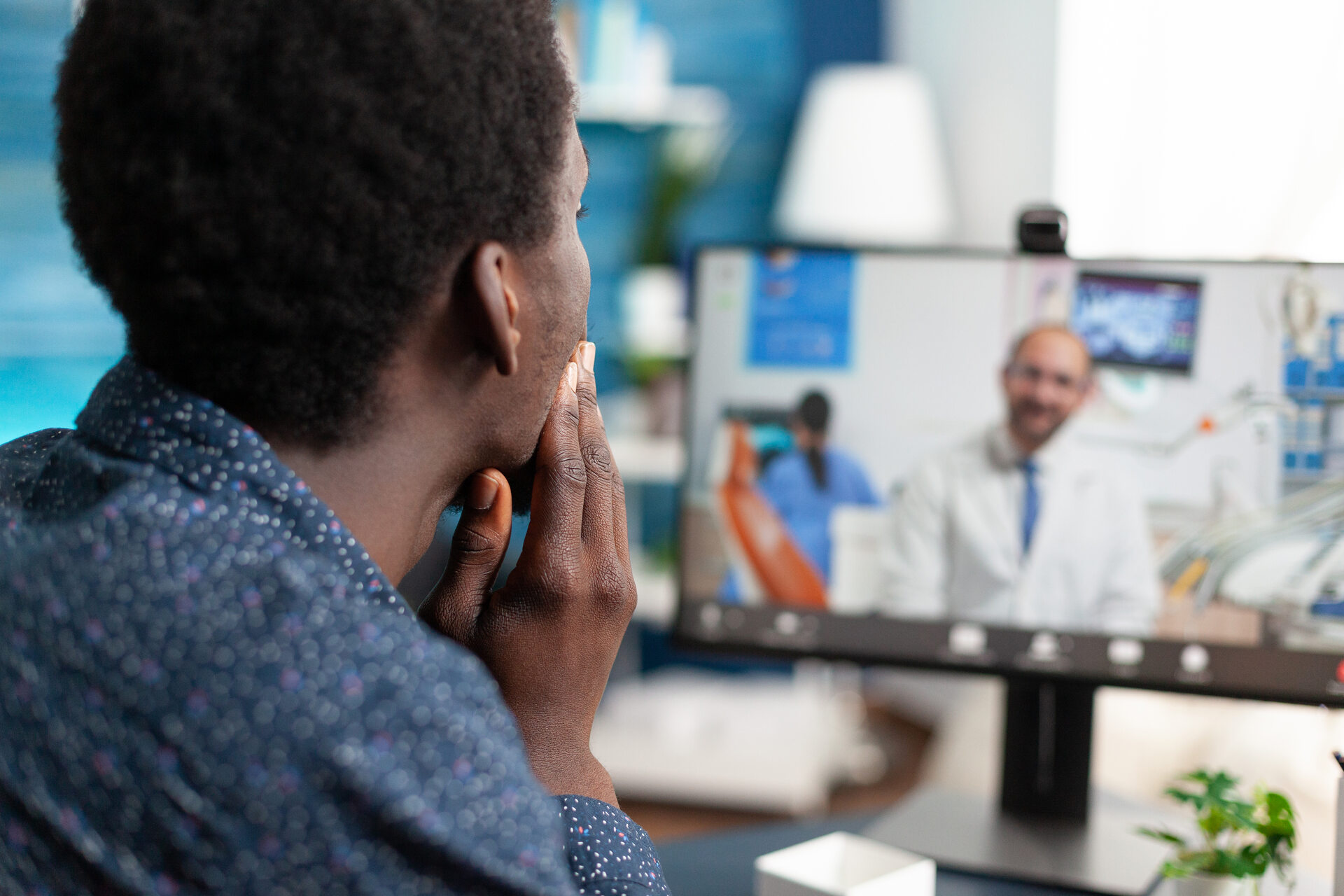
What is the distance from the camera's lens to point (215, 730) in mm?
396

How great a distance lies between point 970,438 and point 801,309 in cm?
18

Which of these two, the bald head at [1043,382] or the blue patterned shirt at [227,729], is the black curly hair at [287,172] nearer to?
the blue patterned shirt at [227,729]

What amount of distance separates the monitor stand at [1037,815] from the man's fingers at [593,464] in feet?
1.61

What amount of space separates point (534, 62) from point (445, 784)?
30 cm

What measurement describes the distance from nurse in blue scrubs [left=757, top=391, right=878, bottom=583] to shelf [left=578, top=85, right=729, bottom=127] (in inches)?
60.9

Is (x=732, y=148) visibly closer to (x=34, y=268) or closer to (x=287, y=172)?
(x=34, y=268)

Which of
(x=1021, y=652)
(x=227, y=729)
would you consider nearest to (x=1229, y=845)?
(x=1021, y=652)

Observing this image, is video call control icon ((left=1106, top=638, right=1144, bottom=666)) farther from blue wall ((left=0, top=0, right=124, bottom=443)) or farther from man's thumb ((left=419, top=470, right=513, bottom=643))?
blue wall ((left=0, top=0, right=124, bottom=443))

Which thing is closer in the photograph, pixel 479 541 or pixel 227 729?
pixel 227 729

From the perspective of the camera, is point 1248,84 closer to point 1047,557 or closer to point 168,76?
point 1047,557

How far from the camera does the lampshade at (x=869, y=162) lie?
261 cm

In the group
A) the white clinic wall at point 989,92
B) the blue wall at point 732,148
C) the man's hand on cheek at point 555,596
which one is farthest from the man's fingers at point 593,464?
the white clinic wall at point 989,92

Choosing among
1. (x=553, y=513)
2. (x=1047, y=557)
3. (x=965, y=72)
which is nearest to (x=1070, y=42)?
(x=965, y=72)

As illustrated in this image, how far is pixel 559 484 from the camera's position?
2.02 feet
